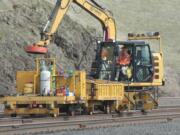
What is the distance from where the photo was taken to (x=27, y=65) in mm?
35656

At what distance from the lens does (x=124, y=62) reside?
82.7 feet

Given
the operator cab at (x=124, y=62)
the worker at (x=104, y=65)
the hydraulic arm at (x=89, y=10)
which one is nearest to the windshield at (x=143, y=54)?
the operator cab at (x=124, y=62)

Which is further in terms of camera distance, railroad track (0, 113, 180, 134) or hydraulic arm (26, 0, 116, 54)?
hydraulic arm (26, 0, 116, 54)

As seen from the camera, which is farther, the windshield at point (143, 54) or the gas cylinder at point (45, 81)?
Result: the windshield at point (143, 54)

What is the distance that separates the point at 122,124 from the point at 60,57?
58.8 ft

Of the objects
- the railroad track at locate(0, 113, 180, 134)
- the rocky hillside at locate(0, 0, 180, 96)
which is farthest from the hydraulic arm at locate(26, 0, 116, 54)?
the rocky hillside at locate(0, 0, 180, 96)

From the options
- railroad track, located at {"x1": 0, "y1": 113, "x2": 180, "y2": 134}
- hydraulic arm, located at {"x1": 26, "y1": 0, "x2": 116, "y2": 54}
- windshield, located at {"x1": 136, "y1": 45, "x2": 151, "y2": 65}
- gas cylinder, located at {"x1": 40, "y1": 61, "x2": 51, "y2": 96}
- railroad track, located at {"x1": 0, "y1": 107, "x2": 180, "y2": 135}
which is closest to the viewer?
railroad track, located at {"x1": 0, "y1": 113, "x2": 180, "y2": 134}

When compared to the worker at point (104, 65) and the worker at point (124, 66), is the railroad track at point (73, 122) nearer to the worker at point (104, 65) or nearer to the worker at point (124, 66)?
the worker at point (124, 66)

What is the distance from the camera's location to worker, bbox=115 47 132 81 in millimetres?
25109

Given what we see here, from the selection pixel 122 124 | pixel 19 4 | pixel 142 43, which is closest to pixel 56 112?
pixel 122 124

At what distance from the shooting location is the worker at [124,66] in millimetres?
25109

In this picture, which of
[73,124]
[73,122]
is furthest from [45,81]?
[73,124]

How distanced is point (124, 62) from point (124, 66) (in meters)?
0.16

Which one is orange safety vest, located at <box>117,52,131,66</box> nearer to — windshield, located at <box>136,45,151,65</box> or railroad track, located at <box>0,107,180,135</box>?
windshield, located at <box>136,45,151,65</box>
